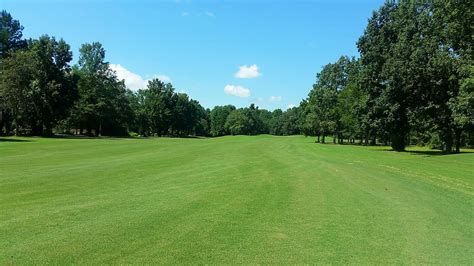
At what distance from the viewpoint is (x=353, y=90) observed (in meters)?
69.1

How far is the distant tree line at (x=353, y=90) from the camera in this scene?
3975 centimetres

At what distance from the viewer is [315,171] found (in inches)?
816

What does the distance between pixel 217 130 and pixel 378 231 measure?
177 meters

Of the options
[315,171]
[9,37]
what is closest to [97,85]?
[9,37]

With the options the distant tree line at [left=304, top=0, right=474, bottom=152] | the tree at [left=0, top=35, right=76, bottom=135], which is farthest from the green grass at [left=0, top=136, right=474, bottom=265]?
the tree at [left=0, top=35, right=76, bottom=135]

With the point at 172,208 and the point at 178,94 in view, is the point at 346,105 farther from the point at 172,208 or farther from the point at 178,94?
the point at 178,94

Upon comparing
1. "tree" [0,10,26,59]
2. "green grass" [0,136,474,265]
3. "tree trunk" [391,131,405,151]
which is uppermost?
"tree" [0,10,26,59]

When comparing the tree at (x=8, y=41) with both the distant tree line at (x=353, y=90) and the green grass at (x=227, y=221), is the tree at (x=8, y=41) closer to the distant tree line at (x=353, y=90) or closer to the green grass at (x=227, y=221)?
the distant tree line at (x=353, y=90)

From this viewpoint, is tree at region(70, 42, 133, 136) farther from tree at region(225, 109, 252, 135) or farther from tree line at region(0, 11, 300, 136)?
tree at region(225, 109, 252, 135)

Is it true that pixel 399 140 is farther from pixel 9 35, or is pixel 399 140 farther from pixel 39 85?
pixel 9 35

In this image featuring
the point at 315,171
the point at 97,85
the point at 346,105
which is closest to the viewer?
the point at 315,171

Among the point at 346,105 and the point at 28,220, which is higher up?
the point at 346,105

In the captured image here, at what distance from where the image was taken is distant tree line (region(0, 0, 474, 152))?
3975 centimetres

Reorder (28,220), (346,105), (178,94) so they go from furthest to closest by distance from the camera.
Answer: (178,94), (346,105), (28,220)
